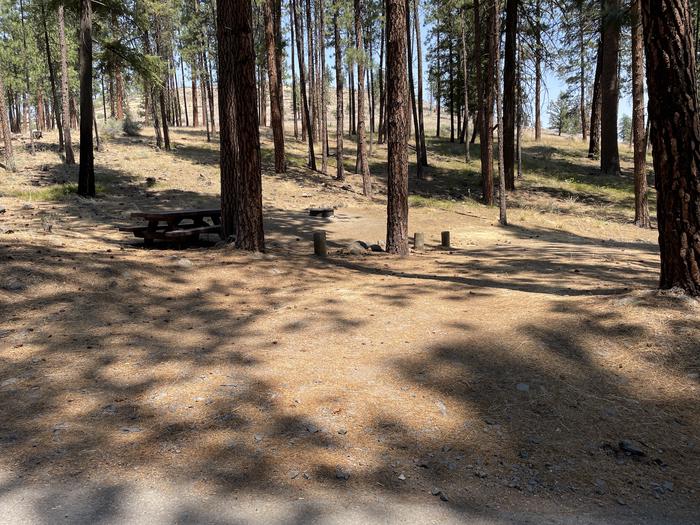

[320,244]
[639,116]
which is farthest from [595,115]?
[320,244]

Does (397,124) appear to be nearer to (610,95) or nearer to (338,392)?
(338,392)

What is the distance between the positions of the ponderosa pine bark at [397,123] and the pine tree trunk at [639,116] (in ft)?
23.6

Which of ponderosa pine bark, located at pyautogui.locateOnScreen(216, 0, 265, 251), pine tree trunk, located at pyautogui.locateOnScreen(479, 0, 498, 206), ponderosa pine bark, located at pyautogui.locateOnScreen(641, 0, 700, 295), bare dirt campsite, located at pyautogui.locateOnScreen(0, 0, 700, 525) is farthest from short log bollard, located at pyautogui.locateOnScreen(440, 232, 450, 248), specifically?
pine tree trunk, located at pyautogui.locateOnScreen(479, 0, 498, 206)

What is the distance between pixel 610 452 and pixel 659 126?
332 centimetres

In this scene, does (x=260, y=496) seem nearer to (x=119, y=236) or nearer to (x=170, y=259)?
(x=170, y=259)

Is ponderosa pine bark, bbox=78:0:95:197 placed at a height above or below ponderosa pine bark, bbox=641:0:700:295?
above

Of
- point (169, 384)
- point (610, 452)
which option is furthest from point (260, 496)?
point (610, 452)

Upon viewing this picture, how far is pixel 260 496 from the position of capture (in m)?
2.74

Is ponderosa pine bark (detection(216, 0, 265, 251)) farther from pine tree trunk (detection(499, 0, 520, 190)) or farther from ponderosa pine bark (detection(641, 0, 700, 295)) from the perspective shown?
pine tree trunk (detection(499, 0, 520, 190))

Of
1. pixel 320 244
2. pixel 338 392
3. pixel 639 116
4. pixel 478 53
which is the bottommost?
pixel 338 392

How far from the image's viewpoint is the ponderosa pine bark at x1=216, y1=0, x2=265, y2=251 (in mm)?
9008

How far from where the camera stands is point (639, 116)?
51.9ft

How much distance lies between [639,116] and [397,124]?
966 centimetres

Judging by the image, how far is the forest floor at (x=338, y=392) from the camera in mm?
2791
